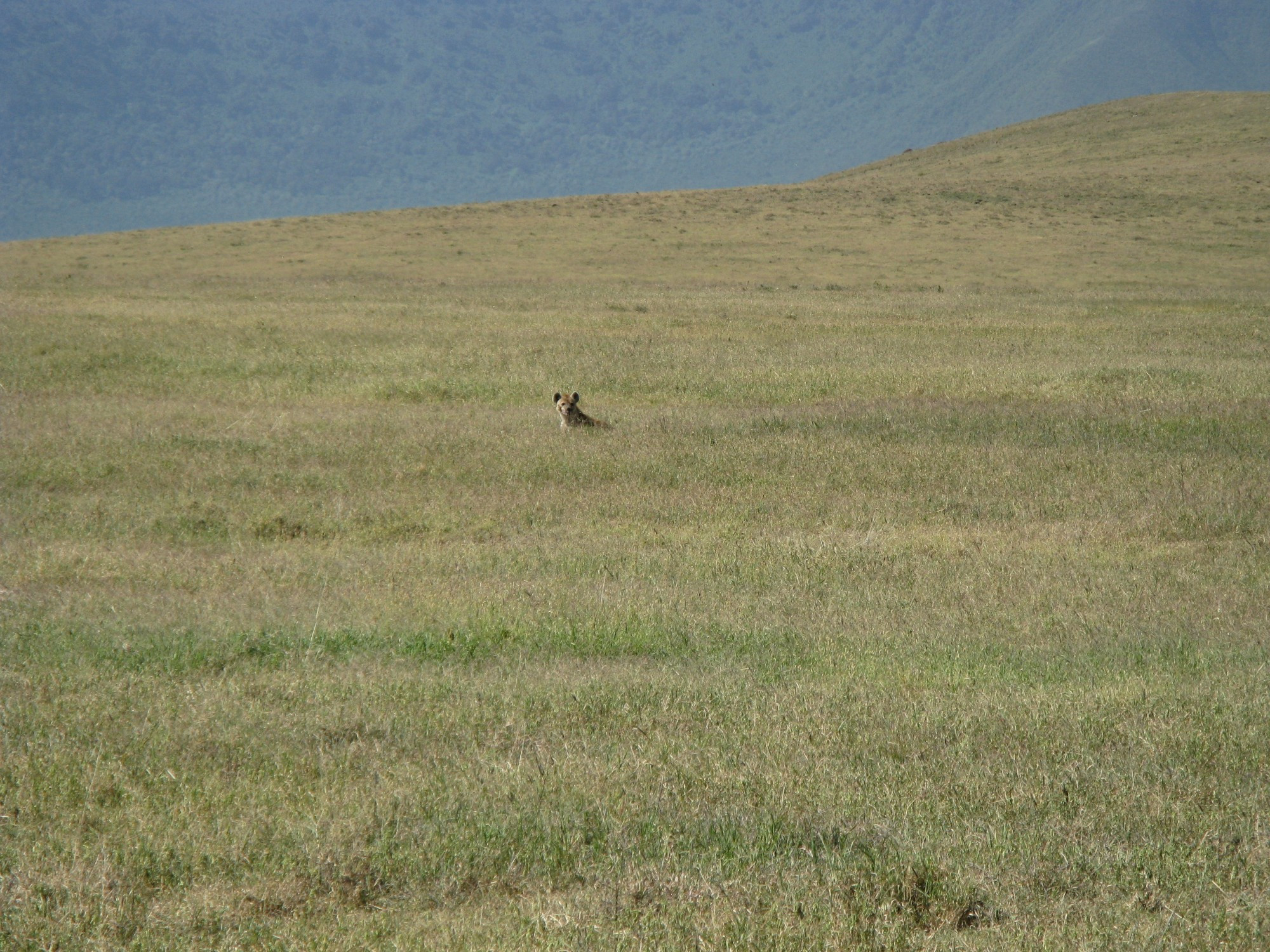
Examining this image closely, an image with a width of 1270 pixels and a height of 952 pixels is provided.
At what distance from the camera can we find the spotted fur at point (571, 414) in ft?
46.1

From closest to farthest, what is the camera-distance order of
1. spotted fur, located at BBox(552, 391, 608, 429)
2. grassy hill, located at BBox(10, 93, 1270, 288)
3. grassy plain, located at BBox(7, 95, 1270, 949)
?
grassy plain, located at BBox(7, 95, 1270, 949) < spotted fur, located at BBox(552, 391, 608, 429) < grassy hill, located at BBox(10, 93, 1270, 288)

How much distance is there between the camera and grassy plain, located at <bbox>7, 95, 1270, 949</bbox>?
3656 mm

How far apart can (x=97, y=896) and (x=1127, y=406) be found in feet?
48.5

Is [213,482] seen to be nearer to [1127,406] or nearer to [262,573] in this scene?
[262,573]

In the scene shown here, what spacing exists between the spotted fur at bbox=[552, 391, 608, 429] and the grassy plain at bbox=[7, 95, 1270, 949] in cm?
52

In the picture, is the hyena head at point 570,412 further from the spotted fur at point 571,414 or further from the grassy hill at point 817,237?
the grassy hill at point 817,237

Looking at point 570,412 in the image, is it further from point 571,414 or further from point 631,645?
point 631,645

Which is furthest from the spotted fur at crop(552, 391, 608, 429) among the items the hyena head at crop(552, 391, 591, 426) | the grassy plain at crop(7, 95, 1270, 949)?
the grassy plain at crop(7, 95, 1270, 949)

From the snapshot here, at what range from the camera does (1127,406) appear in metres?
15.7

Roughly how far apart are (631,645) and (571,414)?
7.63 m

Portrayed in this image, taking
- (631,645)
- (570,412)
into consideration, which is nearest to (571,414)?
(570,412)

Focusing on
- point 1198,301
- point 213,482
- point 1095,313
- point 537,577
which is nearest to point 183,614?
point 537,577

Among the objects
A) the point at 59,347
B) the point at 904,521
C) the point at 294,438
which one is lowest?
the point at 904,521

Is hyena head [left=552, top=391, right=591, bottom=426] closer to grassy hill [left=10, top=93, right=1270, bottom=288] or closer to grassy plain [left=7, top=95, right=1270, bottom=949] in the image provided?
grassy plain [left=7, top=95, right=1270, bottom=949]
